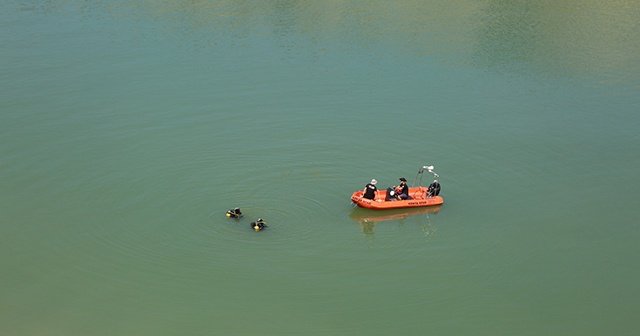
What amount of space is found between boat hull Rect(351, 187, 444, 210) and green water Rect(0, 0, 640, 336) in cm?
31

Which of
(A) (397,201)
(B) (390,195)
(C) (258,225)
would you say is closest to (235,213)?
(C) (258,225)

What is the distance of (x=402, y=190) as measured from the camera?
67.9 feet

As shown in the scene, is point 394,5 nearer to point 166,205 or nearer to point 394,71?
point 394,71

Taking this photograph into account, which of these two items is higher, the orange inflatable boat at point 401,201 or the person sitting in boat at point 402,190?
the person sitting in boat at point 402,190

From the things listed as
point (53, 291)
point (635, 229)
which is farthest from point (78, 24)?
point (635, 229)

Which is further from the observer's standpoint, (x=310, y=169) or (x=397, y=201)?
(x=310, y=169)

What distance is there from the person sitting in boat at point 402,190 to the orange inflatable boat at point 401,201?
0.12m

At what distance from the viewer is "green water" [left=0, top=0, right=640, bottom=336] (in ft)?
56.1

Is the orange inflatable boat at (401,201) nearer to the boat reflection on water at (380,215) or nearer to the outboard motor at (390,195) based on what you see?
the outboard motor at (390,195)

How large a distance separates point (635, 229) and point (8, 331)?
15.2m

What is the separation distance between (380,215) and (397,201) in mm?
586

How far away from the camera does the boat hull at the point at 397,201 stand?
20.2 meters

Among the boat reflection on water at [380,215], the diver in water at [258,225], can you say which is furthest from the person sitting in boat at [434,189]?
the diver in water at [258,225]

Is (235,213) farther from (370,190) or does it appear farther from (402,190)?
(402,190)
